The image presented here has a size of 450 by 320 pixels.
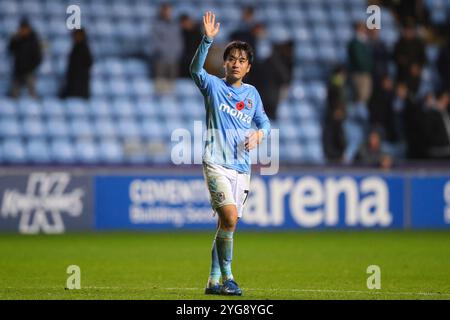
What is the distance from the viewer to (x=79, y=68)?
62.8ft

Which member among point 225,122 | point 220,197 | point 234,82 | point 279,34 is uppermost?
point 279,34

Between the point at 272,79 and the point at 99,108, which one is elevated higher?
the point at 272,79

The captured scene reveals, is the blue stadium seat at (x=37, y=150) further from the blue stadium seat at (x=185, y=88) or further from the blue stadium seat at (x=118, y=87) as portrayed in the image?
the blue stadium seat at (x=185, y=88)

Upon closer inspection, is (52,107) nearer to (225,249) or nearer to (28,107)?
Answer: (28,107)

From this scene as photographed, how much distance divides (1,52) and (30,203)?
4.41m

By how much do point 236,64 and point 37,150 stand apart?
1064cm

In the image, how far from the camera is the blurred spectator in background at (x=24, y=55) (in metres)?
19.3

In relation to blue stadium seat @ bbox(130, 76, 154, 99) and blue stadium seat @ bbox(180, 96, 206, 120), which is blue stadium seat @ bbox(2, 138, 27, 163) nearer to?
blue stadium seat @ bbox(130, 76, 154, 99)

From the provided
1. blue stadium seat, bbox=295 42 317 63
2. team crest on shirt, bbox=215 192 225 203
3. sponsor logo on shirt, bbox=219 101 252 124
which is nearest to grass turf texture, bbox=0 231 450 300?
team crest on shirt, bbox=215 192 225 203

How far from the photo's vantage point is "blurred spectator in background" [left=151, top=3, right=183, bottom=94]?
66.2ft

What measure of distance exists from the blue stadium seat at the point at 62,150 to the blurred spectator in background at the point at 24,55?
1.19 meters

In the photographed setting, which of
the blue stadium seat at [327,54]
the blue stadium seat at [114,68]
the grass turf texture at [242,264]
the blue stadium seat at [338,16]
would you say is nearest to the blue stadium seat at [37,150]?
the grass turf texture at [242,264]

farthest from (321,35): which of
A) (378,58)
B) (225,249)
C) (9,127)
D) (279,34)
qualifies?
(225,249)

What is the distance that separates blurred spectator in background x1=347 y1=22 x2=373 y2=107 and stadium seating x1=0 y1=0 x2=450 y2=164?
1.06m
